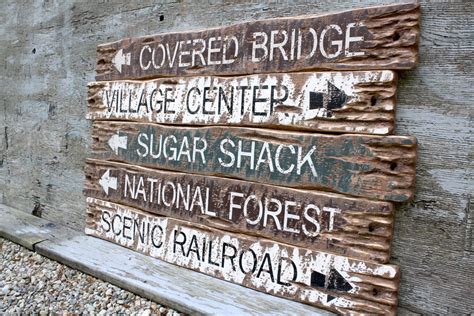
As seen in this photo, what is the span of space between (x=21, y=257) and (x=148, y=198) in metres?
0.96

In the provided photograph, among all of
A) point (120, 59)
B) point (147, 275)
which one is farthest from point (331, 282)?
point (120, 59)

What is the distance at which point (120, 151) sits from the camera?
98.3 inches

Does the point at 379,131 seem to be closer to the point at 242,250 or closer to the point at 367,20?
the point at 367,20

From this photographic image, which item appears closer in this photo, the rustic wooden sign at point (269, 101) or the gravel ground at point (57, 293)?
the rustic wooden sign at point (269, 101)

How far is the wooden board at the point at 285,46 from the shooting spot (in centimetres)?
164

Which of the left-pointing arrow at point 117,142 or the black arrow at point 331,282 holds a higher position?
the left-pointing arrow at point 117,142

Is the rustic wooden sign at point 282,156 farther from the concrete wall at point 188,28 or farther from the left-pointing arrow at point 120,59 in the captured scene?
the left-pointing arrow at point 120,59

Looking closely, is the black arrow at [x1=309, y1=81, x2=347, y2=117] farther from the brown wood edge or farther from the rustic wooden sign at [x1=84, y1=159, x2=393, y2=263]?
the brown wood edge

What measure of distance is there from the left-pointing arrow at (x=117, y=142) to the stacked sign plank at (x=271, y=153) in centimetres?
1

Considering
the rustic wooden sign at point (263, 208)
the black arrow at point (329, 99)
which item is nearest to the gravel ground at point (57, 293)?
the rustic wooden sign at point (263, 208)

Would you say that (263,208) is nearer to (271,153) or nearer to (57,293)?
(271,153)

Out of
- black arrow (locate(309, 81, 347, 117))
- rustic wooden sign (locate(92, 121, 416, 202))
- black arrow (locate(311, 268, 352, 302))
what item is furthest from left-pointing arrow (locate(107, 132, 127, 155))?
black arrow (locate(311, 268, 352, 302))

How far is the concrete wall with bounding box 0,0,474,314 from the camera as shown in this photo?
157 centimetres

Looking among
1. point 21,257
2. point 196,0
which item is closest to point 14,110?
point 21,257
